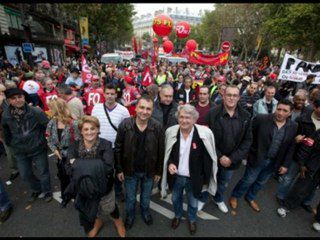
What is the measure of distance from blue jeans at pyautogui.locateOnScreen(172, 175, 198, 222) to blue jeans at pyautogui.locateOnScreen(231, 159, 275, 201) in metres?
1.09

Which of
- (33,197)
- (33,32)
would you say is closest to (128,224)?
(33,197)

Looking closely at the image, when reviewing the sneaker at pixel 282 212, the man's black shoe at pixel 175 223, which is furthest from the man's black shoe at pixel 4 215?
the sneaker at pixel 282 212

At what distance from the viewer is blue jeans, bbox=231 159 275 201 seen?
343 centimetres

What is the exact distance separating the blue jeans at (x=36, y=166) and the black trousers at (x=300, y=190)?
448 centimetres

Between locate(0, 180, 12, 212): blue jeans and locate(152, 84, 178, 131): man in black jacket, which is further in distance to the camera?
locate(152, 84, 178, 131): man in black jacket

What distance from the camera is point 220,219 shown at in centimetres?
349

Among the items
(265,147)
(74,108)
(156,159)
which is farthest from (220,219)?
(74,108)

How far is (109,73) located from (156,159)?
23.7ft

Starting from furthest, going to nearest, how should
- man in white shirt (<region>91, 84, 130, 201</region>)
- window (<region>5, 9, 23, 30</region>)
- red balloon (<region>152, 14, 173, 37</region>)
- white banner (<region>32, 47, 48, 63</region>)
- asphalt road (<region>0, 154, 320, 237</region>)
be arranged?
white banner (<region>32, 47, 48, 63</region>)
window (<region>5, 9, 23, 30</region>)
red balloon (<region>152, 14, 173, 37</region>)
man in white shirt (<region>91, 84, 130, 201</region>)
asphalt road (<region>0, 154, 320, 237</region>)

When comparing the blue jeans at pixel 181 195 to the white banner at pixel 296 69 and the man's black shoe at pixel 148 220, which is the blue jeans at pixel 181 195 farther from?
the white banner at pixel 296 69

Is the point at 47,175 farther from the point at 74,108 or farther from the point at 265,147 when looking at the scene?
the point at 265,147

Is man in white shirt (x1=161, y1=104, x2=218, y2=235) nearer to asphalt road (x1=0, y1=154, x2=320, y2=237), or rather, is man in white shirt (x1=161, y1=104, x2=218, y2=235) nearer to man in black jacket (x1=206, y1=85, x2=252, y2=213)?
man in black jacket (x1=206, y1=85, x2=252, y2=213)

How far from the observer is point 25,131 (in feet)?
10.5

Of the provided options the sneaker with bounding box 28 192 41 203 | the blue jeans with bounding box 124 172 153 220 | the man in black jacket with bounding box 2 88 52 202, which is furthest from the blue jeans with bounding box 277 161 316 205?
the sneaker with bounding box 28 192 41 203
